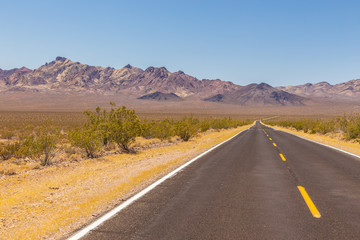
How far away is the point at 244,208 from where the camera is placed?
5.09 metres

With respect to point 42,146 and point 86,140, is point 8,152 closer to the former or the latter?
point 42,146

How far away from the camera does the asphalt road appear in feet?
13.2

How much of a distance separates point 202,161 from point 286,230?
6.54 m

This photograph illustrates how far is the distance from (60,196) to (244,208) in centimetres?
399

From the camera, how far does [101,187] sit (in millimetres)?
6688

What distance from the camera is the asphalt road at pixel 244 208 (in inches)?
159

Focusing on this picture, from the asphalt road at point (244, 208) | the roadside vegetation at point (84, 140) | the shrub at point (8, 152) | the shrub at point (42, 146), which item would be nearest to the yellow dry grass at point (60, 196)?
the asphalt road at point (244, 208)

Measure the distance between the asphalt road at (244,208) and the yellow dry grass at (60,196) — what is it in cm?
60

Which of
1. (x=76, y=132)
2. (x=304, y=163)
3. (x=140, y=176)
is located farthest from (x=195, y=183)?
(x=76, y=132)

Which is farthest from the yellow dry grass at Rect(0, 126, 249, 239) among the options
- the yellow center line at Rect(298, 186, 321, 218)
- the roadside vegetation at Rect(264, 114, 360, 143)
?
the roadside vegetation at Rect(264, 114, 360, 143)

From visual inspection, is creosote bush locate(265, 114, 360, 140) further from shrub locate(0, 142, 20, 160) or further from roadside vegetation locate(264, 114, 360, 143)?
shrub locate(0, 142, 20, 160)

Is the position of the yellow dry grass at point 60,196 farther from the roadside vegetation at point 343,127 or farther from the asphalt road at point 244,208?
the roadside vegetation at point 343,127

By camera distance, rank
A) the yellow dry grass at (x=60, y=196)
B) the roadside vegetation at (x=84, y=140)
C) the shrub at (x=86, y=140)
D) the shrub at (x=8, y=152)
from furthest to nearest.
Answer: the shrub at (x=8, y=152) < the shrub at (x=86, y=140) < the roadside vegetation at (x=84, y=140) < the yellow dry grass at (x=60, y=196)

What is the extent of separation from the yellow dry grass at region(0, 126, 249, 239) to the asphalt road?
0.60 m
